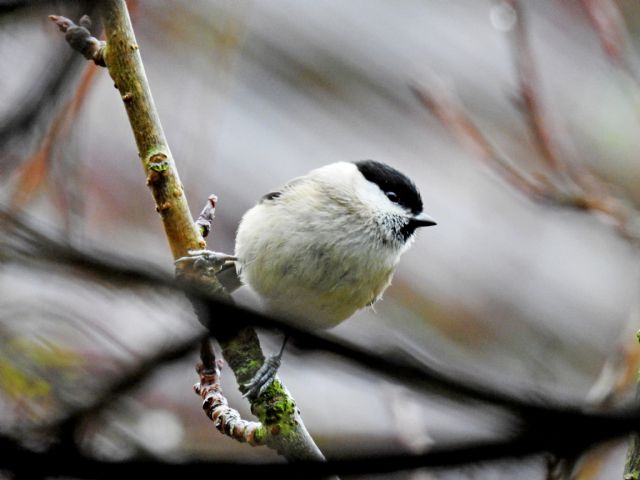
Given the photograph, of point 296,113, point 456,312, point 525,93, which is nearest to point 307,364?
point 525,93

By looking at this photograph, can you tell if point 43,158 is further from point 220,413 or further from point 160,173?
point 220,413

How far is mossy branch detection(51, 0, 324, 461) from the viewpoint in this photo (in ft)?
5.77

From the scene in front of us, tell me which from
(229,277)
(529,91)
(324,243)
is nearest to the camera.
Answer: (529,91)

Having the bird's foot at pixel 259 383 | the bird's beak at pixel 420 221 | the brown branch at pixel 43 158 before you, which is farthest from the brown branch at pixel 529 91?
the brown branch at pixel 43 158

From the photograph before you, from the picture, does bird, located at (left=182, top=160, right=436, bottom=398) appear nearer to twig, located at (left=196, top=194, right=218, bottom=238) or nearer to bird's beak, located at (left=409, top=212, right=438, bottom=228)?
bird's beak, located at (left=409, top=212, right=438, bottom=228)

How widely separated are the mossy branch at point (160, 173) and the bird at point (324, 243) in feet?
1.35

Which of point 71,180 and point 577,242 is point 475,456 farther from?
point 577,242

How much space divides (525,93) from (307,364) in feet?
5.56

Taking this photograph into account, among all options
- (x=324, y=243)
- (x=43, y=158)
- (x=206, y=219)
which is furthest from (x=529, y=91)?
(x=43, y=158)

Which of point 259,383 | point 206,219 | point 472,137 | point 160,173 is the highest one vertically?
point 472,137

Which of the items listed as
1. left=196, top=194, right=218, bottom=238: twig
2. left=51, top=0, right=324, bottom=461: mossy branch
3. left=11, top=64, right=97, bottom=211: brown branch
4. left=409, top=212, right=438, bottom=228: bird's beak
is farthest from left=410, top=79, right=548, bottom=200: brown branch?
left=11, top=64, right=97, bottom=211: brown branch

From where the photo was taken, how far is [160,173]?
1863mm

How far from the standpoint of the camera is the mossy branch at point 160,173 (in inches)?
69.2

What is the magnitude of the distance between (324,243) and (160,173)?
0.67 m
